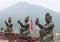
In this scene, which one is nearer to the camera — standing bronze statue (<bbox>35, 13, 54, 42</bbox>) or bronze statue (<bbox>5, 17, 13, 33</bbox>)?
standing bronze statue (<bbox>35, 13, 54, 42</bbox>)

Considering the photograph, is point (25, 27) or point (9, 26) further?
point (9, 26)

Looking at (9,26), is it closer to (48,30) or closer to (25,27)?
(25,27)

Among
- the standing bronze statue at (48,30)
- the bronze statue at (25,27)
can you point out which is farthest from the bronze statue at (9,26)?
the standing bronze statue at (48,30)

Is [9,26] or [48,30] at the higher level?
[48,30]

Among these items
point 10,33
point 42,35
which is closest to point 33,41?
point 42,35

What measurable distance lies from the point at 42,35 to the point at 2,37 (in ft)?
15.4

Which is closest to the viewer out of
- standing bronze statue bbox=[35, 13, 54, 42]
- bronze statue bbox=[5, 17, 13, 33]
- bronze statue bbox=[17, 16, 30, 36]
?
standing bronze statue bbox=[35, 13, 54, 42]

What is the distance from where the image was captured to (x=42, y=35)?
8.77 metres

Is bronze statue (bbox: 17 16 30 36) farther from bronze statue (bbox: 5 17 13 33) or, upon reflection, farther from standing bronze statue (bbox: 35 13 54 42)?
standing bronze statue (bbox: 35 13 54 42)

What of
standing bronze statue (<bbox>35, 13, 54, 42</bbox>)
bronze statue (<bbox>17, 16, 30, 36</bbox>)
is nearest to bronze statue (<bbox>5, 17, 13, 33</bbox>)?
bronze statue (<bbox>17, 16, 30, 36</bbox>)

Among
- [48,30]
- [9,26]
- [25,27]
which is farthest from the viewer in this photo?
[9,26]

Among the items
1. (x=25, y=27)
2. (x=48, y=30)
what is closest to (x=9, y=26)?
(x=25, y=27)

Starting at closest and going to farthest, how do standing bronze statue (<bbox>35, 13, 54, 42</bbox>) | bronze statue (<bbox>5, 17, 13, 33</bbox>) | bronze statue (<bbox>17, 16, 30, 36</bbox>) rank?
standing bronze statue (<bbox>35, 13, 54, 42</bbox>) → bronze statue (<bbox>17, 16, 30, 36</bbox>) → bronze statue (<bbox>5, 17, 13, 33</bbox>)

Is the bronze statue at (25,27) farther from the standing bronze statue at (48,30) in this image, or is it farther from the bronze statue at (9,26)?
the standing bronze statue at (48,30)
